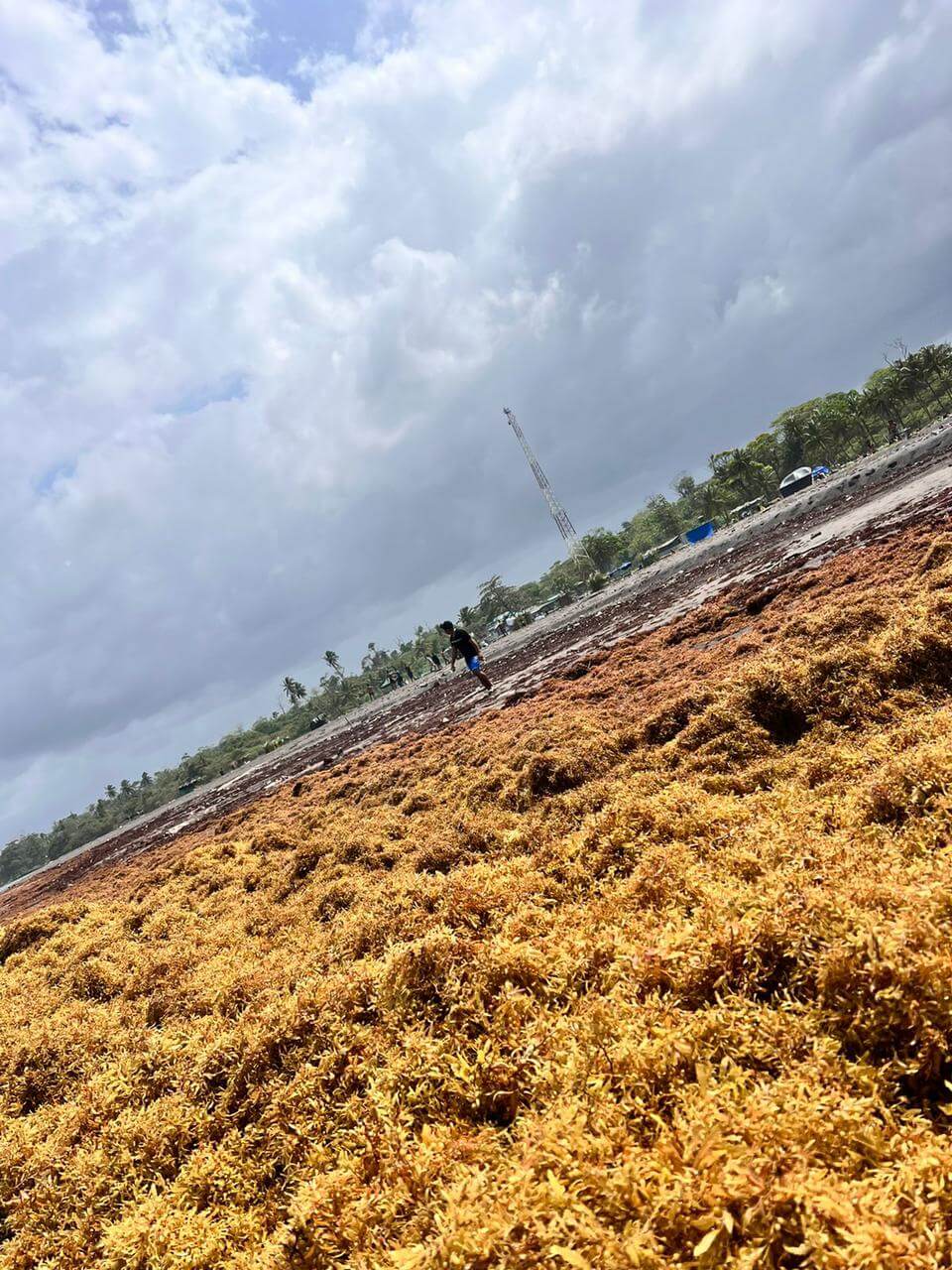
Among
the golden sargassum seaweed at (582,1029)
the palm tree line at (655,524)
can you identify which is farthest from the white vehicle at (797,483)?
the golden sargassum seaweed at (582,1029)

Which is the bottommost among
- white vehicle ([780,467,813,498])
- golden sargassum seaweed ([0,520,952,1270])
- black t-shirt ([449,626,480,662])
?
golden sargassum seaweed ([0,520,952,1270])

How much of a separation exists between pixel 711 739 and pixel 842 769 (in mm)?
1898

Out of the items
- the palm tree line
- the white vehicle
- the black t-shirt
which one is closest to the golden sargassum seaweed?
the black t-shirt

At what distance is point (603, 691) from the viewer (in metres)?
13.3

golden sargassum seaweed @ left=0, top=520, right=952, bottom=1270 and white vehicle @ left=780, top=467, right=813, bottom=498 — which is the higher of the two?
white vehicle @ left=780, top=467, right=813, bottom=498

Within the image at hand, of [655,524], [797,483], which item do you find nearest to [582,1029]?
[797,483]

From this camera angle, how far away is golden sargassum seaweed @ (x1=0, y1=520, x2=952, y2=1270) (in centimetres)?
258

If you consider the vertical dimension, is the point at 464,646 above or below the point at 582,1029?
above

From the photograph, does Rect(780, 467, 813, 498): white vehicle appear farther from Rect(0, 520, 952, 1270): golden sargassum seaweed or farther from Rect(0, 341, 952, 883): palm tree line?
Rect(0, 520, 952, 1270): golden sargassum seaweed

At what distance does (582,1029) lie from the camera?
3758mm

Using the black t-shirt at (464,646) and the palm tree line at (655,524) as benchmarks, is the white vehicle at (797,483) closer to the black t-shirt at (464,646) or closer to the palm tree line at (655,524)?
the palm tree line at (655,524)

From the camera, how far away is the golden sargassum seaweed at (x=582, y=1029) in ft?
8.46

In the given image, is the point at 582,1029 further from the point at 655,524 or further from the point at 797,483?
the point at 655,524

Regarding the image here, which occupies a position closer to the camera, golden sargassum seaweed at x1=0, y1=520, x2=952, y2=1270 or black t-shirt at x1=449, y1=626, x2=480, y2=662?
golden sargassum seaweed at x1=0, y1=520, x2=952, y2=1270
